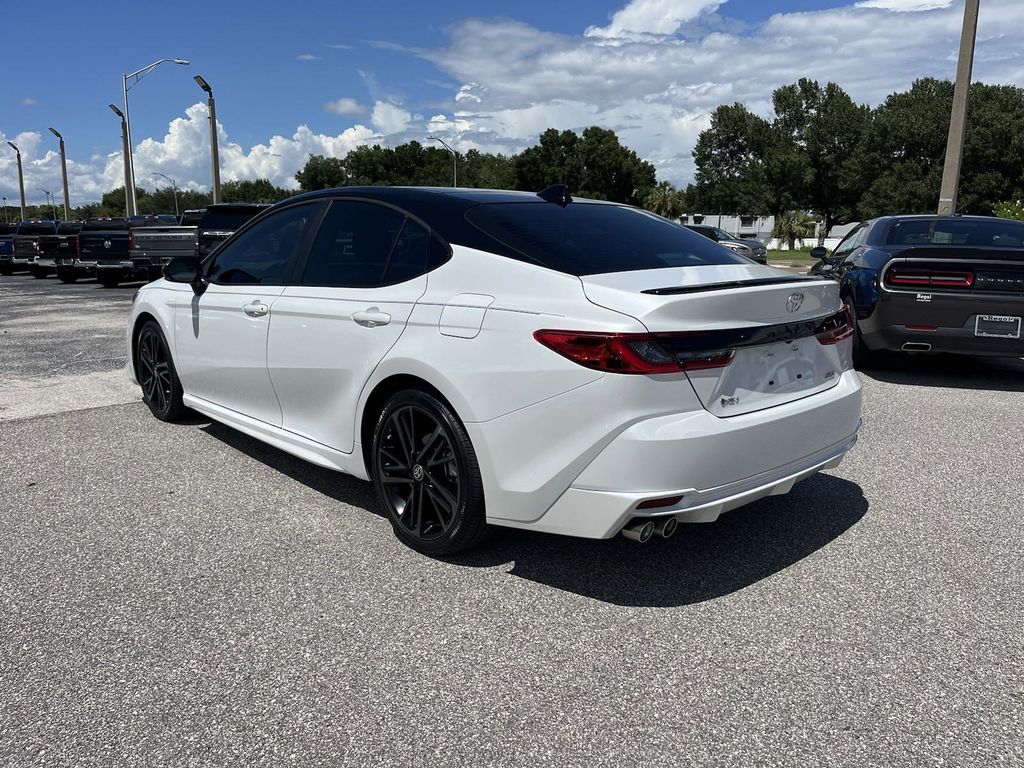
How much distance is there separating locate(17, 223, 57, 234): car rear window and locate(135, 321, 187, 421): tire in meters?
25.7

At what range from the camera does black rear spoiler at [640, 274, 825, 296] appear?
3068 mm

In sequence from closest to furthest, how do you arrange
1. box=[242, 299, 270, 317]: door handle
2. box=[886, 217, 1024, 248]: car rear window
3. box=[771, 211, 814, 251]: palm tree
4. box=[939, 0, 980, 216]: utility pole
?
box=[242, 299, 270, 317]: door handle → box=[886, 217, 1024, 248]: car rear window → box=[939, 0, 980, 216]: utility pole → box=[771, 211, 814, 251]: palm tree

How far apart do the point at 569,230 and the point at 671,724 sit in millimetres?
2133

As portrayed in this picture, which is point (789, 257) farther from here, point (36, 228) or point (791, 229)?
point (36, 228)

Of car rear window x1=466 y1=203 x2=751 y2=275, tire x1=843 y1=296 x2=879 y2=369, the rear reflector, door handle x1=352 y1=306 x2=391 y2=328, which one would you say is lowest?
tire x1=843 y1=296 x2=879 y2=369

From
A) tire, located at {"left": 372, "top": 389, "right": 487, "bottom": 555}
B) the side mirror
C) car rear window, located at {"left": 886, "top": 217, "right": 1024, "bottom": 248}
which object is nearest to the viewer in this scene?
tire, located at {"left": 372, "top": 389, "right": 487, "bottom": 555}

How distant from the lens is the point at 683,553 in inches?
147

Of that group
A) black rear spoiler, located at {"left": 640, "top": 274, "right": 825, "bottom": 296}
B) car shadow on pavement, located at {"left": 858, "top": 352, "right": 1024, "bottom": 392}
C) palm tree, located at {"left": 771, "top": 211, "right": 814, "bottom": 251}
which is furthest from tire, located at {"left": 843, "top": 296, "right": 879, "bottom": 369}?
palm tree, located at {"left": 771, "top": 211, "right": 814, "bottom": 251}

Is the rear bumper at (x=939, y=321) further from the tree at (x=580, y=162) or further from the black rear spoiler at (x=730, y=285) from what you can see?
the tree at (x=580, y=162)

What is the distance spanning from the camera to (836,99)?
75438 mm

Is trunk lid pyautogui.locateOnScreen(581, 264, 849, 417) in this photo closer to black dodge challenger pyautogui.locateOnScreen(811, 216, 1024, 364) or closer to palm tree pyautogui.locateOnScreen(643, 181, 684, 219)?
black dodge challenger pyautogui.locateOnScreen(811, 216, 1024, 364)

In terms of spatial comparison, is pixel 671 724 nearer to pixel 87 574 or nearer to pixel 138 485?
pixel 87 574

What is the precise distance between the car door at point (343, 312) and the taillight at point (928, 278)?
5105 mm

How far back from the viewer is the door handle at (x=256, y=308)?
4504mm
